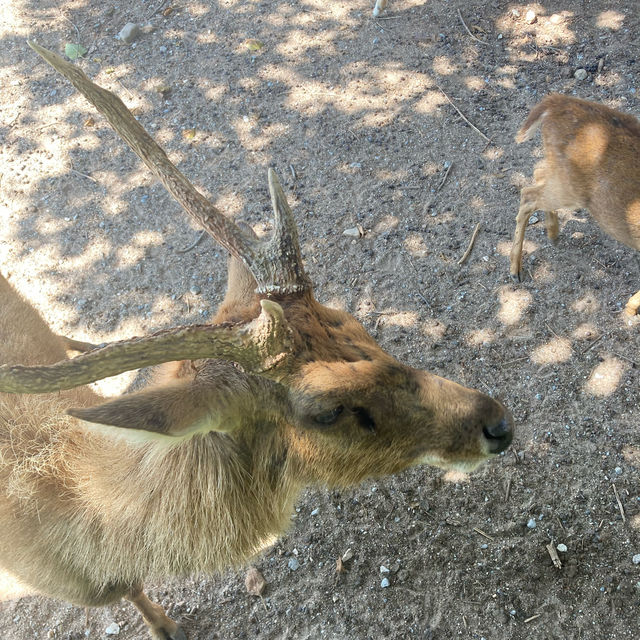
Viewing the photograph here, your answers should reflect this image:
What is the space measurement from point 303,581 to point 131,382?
1.81m

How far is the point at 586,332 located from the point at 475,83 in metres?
2.73

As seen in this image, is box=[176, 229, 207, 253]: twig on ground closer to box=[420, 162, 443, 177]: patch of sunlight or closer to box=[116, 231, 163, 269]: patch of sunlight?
box=[116, 231, 163, 269]: patch of sunlight

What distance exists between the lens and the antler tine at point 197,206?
2248 mm

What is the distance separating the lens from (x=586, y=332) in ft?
13.4

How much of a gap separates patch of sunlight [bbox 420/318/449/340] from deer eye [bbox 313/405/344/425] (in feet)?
7.16

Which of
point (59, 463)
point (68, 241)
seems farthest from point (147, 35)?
point (59, 463)

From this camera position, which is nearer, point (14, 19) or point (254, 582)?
point (254, 582)

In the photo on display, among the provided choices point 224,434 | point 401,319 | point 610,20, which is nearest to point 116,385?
point 401,319

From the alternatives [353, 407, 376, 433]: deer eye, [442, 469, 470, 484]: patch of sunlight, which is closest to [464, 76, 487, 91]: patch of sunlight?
[442, 469, 470, 484]: patch of sunlight

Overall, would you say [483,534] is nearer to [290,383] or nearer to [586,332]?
[586,332]

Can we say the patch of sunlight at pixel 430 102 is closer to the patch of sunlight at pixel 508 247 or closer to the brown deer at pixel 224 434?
the patch of sunlight at pixel 508 247

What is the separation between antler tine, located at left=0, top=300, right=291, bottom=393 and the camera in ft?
5.60

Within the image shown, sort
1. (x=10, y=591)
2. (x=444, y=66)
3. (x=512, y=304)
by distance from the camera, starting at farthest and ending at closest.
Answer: (x=444, y=66) → (x=512, y=304) → (x=10, y=591)

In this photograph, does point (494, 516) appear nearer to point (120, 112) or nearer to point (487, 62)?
point (120, 112)
